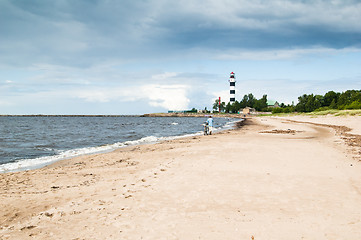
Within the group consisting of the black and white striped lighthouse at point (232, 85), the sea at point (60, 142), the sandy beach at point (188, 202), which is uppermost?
the black and white striped lighthouse at point (232, 85)

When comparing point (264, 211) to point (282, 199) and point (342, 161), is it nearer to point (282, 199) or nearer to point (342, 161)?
point (282, 199)

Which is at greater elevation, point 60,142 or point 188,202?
point 188,202

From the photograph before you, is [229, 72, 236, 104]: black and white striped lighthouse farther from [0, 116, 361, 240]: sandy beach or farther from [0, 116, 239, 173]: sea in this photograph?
[0, 116, 361, 240]: sandy beach

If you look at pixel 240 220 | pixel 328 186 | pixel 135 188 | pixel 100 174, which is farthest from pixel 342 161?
pixel 100 174

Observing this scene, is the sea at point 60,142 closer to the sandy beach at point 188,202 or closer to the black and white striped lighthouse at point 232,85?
the sandy beach at point 188,202

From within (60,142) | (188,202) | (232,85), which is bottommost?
(60,142)

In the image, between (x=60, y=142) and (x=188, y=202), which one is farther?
(x=60, y=142)

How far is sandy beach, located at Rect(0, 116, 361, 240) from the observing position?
15.8 ft

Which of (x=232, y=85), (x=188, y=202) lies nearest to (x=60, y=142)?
(x=188, y=202)

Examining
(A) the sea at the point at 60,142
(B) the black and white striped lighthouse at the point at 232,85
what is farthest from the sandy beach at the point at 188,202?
(B) the black and white striped lighthouse at the point at 232,85

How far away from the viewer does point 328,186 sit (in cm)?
760

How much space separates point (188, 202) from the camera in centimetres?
632

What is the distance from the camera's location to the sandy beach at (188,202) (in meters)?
4.80

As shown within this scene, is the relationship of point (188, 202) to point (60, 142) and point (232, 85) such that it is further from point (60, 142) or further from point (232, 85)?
point (232, 85)
